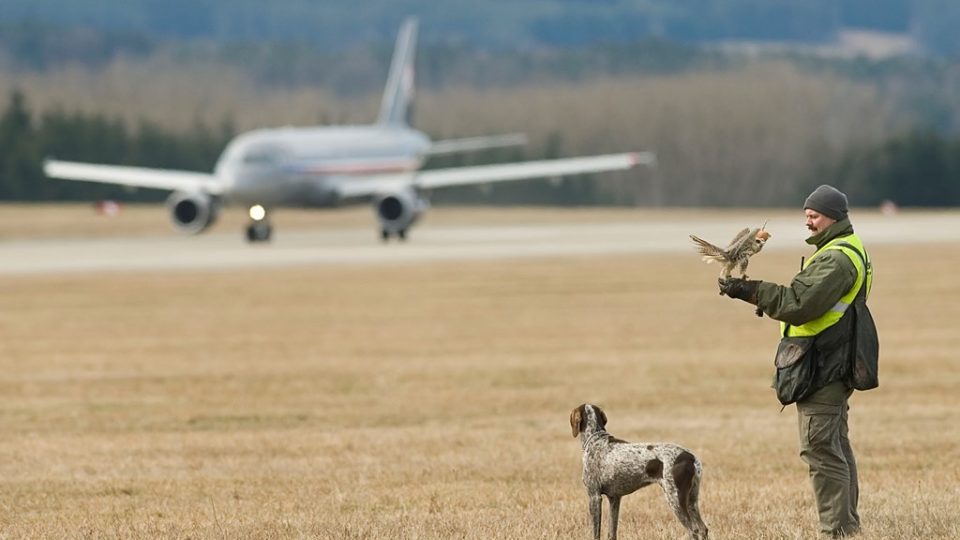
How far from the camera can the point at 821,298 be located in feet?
35.3

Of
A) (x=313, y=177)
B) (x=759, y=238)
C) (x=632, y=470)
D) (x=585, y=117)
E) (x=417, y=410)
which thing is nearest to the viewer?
(x=632, y=470)

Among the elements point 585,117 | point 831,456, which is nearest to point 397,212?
point 585,117

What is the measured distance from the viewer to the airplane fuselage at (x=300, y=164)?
63.2 m

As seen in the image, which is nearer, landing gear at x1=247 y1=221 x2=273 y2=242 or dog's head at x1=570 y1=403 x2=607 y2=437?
dog's head at x1=570 y1=403 x2=607 y2=437


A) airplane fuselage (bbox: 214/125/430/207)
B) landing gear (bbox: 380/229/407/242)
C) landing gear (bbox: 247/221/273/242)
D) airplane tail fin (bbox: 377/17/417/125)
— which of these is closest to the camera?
landing gear (bbox: 247/221/273/242)

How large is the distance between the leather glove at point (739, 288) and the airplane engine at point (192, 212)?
180ft

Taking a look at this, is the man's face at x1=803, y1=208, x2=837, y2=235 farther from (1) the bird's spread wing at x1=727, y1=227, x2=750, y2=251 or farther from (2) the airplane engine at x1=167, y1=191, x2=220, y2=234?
(2) the airplane engine at x1=167, y1=191, x2=220, y2=234

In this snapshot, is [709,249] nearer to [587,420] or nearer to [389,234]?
[587,420]

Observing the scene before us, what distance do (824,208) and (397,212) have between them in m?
53.1

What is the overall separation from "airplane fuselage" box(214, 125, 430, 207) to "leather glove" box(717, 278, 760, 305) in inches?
2095

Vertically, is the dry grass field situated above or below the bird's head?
below

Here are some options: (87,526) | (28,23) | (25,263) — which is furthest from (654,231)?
(28,23)

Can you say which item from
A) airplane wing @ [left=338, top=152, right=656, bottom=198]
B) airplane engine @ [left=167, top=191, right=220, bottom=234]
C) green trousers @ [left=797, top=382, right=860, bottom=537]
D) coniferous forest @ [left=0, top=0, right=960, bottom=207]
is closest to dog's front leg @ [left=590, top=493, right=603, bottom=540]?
green trousers @ [left=797, top=382, right=860, bottom=537]

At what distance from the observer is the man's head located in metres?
11.1
